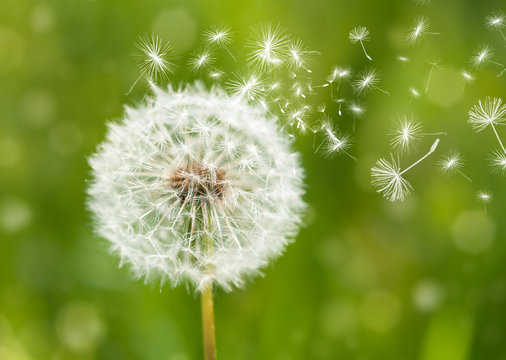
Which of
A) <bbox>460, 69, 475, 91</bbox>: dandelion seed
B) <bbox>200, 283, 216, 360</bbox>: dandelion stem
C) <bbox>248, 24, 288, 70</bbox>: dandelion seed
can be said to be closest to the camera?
<bbox>200, 283, 216, 360</bbox>: dandelion stem

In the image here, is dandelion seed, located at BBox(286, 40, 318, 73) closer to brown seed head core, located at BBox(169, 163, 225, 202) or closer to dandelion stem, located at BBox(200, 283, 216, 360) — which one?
brown seed head core, located at BBox(169, 163, 225, 202)

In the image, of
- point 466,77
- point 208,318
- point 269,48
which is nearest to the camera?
point 208,318

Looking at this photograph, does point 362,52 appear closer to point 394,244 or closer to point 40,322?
point 394,244

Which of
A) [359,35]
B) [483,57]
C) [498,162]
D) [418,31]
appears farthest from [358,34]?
[498,162]

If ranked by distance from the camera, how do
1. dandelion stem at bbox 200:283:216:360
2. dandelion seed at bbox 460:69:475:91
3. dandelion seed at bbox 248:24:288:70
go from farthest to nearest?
dandelion seed at bbox 460:69:475:91, dandelion seed at bbox 248:24:288:70, dandelion stem at bbox 200:283:216:360

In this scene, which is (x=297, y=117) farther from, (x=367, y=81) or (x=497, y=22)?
(x=497, y=22)

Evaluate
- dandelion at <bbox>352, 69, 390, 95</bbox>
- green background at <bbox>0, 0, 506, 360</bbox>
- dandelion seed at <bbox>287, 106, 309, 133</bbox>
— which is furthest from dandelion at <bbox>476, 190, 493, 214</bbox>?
dandelion seed at <bbox>287, 106, 309, 133</bbox>
